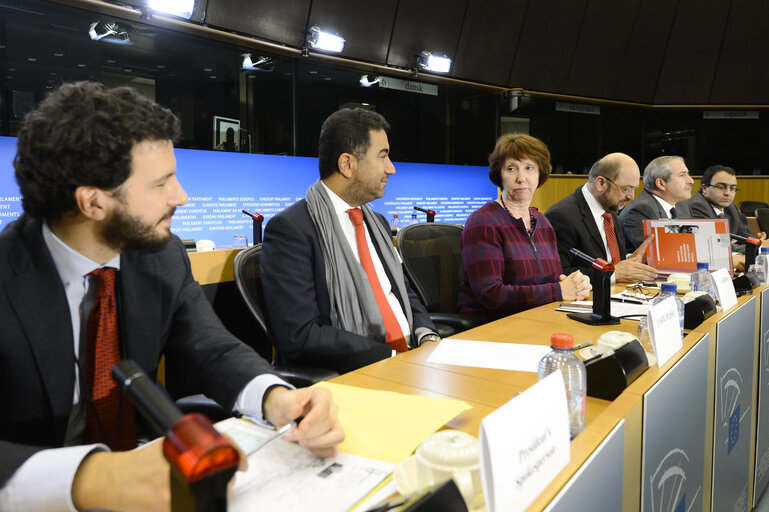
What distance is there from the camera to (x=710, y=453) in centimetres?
152

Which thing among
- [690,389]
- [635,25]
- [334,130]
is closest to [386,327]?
[334,130]

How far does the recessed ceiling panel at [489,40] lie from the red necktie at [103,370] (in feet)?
19.2

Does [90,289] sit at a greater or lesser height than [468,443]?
greater

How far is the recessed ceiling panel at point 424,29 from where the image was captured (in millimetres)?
5750

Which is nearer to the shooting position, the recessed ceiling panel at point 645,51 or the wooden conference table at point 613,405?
the wooden conference table at point 613,405

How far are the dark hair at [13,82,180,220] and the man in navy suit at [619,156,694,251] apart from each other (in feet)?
11.1

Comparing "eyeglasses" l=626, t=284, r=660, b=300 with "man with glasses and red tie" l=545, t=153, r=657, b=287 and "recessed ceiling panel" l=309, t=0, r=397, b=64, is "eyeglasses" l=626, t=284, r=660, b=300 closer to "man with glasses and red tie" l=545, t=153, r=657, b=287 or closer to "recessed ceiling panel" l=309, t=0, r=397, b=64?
"man with glasses and red tie" l=545, t=153, r=657, b=287

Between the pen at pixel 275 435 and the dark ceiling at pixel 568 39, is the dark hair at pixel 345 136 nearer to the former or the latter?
the pen at pixel 275 435

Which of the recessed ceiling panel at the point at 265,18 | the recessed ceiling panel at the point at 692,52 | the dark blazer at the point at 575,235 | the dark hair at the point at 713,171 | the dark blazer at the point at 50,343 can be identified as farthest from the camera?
the recessed ceiling panel at the point at 692,52

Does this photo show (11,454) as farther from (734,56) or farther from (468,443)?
(734,56)

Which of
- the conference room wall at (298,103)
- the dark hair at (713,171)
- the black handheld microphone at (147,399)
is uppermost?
the conference room wall at (298,103)

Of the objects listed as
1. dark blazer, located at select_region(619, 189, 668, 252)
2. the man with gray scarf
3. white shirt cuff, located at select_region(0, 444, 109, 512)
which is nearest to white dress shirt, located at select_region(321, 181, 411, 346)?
the man with gray scarf

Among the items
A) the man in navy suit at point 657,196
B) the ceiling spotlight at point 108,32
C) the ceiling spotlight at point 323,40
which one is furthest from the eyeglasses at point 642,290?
the ceiling spotlight at point 108,32

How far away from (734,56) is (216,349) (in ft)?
28.4
